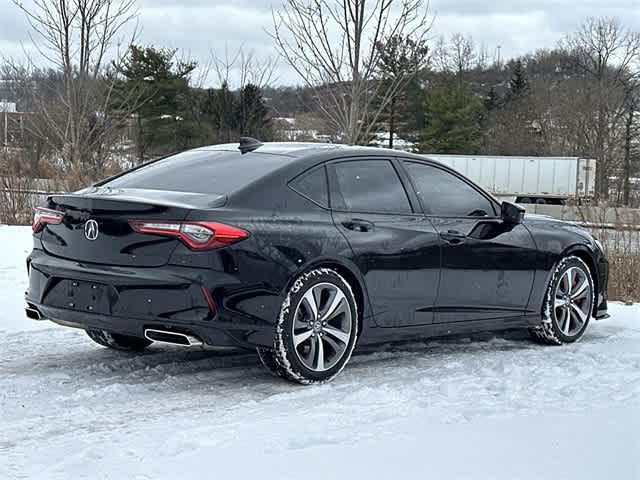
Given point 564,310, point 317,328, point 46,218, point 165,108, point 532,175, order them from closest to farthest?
point 317,328
point 46,218
point 564,310
point 532,175
point 165,108

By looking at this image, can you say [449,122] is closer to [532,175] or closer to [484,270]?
[532,175]

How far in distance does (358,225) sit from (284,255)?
0.69 m

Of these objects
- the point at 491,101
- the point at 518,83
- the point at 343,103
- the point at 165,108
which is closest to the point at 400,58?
the point at 343,103

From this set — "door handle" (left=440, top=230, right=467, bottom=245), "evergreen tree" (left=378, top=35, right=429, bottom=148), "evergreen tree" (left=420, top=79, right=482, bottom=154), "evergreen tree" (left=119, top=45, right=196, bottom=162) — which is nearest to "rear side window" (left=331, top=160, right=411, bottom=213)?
"door handle" (left=440, top=230, right=467, bottom=245)

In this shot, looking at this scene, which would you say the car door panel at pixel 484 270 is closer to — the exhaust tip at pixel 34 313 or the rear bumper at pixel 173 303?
the rear bumper at pixel 173 303

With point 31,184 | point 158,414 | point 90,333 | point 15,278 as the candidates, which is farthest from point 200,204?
point 31,184

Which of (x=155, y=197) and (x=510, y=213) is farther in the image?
(x=510, y=213)

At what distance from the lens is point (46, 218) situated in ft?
18.8

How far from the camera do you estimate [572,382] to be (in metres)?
5.77

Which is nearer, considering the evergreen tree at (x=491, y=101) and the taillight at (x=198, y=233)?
the taillight at (x=198, y=233)

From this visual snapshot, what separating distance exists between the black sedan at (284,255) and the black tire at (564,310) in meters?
0.30

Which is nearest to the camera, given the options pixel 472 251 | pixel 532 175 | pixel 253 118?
pixel 472 251

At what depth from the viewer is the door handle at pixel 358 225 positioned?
582 centimetres

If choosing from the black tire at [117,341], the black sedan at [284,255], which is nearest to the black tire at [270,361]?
the black sedan at [284,255]
